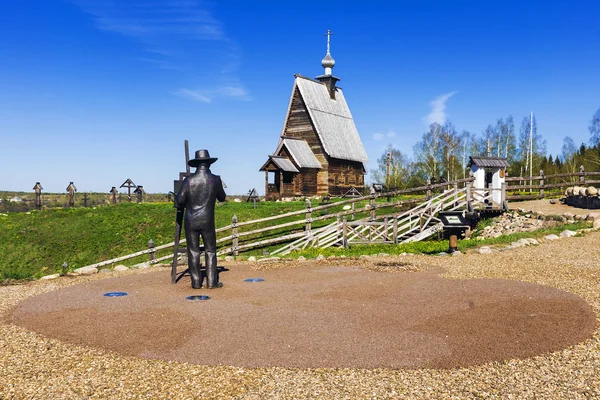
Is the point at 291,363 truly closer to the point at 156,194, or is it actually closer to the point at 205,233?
the point at 205,233

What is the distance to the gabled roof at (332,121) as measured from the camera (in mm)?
39000

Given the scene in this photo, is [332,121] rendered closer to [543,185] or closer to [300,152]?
[300,152]

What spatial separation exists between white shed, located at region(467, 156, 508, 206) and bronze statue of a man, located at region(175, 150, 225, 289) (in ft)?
57.3

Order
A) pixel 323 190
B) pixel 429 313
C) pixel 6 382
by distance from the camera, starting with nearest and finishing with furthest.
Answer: pixel 6 382
pixel 429 313
pixel 323 190

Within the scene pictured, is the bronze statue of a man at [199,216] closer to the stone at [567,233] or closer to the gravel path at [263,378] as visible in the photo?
the gravel path at [263,378]

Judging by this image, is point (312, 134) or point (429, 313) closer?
point (429, 313)

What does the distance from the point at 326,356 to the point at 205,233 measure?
5.16m

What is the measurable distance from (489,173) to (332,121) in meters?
18.9

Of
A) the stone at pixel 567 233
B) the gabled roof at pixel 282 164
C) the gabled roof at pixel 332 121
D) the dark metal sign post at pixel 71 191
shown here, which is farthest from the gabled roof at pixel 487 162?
the dark metal sign post at pixel 71 191

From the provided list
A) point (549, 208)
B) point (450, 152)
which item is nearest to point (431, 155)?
point (450, 152)

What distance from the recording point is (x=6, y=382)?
544cm

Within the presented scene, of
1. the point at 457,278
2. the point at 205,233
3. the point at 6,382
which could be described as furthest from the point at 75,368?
the point at 457,278

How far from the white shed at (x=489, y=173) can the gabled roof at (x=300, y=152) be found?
14753 mm

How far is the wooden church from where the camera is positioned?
37125 millimetres
